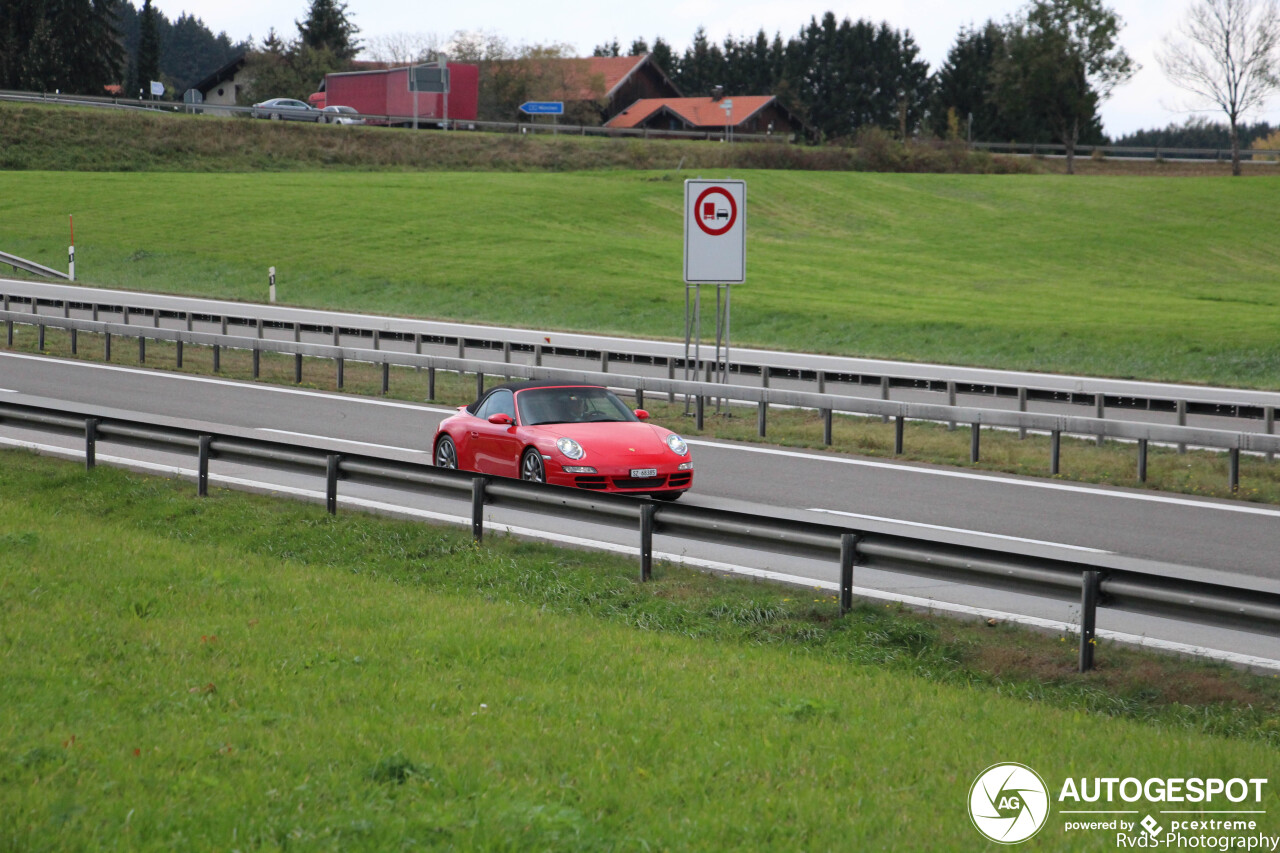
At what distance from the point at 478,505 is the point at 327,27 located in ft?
381

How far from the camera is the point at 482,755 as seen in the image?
573 cm

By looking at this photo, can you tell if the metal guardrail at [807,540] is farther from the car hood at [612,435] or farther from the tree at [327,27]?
the tree at [327,27]

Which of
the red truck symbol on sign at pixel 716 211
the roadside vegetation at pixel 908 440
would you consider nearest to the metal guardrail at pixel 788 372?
the roadside vegetation at pixel 908 440

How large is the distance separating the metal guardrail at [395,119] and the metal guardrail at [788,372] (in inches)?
1606

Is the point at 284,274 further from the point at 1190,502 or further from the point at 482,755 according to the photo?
the point at 482,755

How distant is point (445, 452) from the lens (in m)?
14.9

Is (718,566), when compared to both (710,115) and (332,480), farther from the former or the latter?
(710,115)

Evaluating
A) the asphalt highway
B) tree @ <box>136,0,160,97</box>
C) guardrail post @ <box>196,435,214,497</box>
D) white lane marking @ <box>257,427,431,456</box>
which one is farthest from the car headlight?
tree @ <box>136,0,160,97</box>

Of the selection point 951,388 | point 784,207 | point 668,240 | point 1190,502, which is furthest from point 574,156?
point 1190,502

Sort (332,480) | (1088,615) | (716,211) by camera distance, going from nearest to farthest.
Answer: (1088,615)
(332,480)
(716,211)

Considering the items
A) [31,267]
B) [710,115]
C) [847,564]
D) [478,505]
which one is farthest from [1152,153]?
[847,564]

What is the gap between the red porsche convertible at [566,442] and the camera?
13.0 m

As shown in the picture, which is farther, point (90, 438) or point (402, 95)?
point (402, 95)

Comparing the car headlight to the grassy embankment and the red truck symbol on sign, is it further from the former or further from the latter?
the red truck symbol on sign
